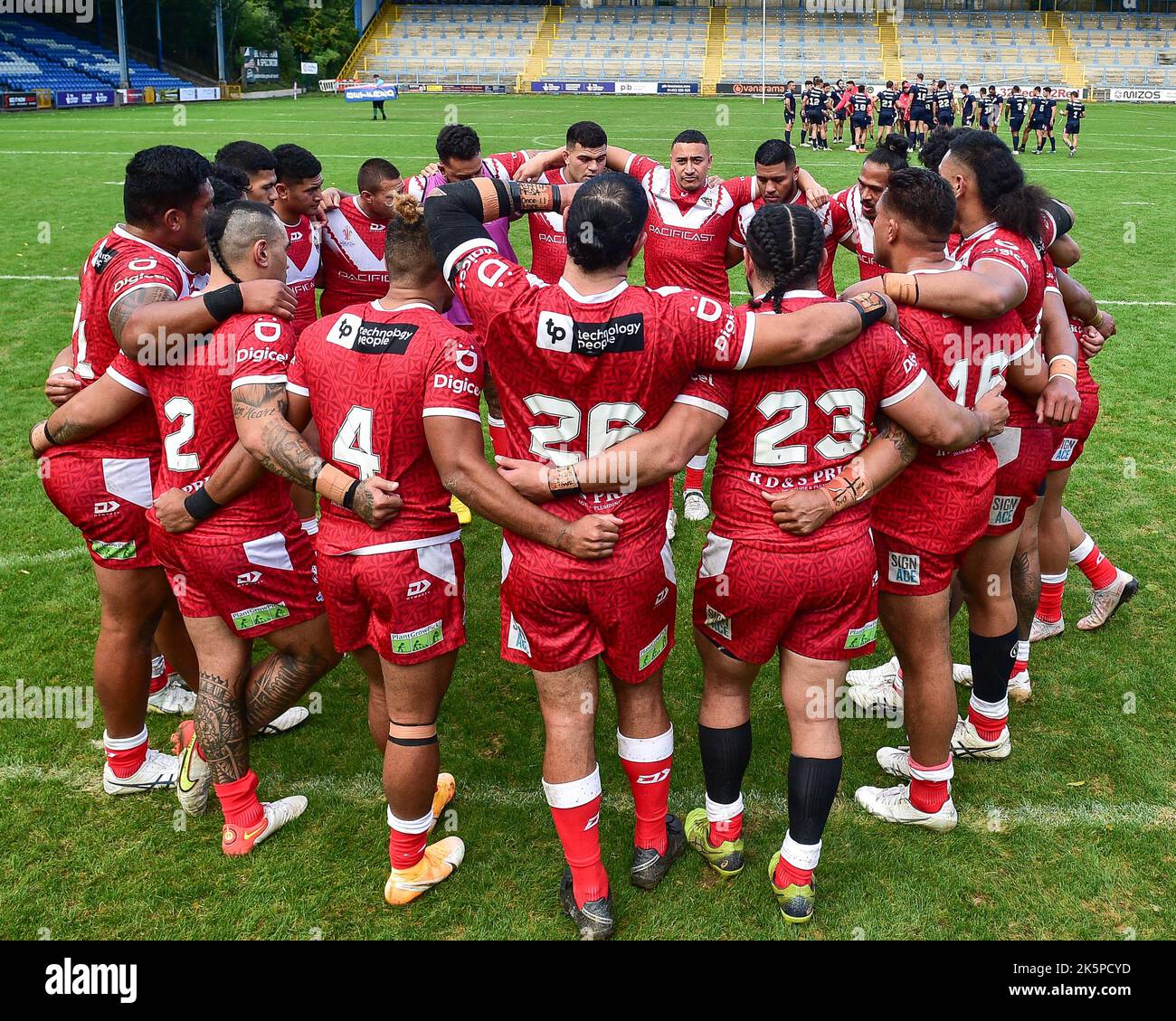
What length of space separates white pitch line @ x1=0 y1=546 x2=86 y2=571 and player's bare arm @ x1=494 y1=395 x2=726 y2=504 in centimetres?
485

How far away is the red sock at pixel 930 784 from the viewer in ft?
14.1

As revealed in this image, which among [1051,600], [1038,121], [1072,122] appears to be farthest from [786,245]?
[1038,121]

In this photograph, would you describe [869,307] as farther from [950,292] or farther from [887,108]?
[887,108]

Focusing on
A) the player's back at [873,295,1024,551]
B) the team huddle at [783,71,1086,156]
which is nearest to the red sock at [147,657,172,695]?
the player's back at [873,295,1024,551]

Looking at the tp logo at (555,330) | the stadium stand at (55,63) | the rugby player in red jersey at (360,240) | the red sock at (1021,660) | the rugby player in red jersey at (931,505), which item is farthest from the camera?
the stadium stand at (55,63)

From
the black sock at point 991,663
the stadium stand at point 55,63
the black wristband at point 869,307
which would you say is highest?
the black wristband at point 869,307

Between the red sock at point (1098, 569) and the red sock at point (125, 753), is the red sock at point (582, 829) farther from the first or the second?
the red sock at point (1098, 569)

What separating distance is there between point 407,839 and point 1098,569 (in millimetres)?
4531

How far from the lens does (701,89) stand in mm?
53344

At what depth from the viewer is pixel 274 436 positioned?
3.77 metres

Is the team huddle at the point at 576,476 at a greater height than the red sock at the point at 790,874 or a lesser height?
greater

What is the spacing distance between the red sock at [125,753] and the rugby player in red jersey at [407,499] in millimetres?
1441

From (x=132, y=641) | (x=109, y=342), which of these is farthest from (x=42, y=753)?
(x=109, y=342)

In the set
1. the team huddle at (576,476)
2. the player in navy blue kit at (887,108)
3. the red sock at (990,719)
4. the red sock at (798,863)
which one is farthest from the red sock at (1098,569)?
the player in navy blue kit at (887,108)
